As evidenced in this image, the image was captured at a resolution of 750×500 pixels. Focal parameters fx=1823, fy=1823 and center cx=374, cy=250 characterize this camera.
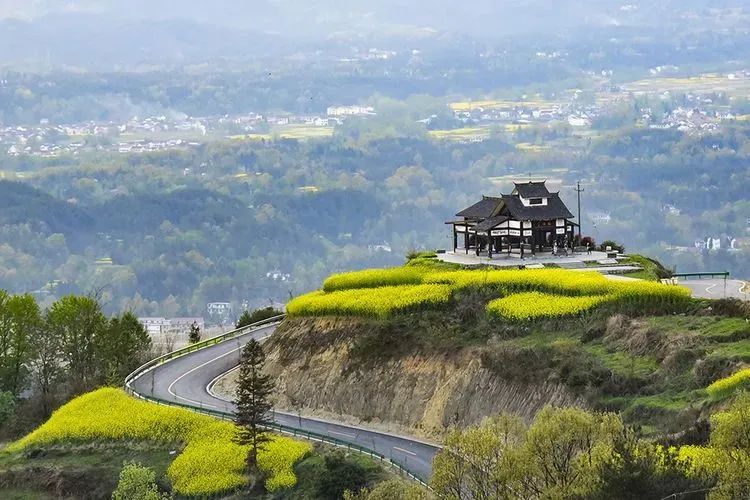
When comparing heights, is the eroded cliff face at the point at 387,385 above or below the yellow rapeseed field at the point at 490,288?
below

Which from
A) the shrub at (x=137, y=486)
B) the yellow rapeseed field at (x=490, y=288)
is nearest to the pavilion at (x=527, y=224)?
the yellow rapeseed field at (x=490, y=288)

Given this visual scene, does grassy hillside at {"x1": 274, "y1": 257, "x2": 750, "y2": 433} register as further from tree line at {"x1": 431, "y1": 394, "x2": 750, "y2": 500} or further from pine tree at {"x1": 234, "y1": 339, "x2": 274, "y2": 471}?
pine tree at {"x1": 234, "y1": 339, "x2": 274, "y2": 471}

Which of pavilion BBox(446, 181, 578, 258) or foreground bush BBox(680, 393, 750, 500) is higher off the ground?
pavilion BBox(446, 181, 578, 258)

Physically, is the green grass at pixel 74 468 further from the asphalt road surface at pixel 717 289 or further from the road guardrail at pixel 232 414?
the asphalt road surface at pixel 717 289

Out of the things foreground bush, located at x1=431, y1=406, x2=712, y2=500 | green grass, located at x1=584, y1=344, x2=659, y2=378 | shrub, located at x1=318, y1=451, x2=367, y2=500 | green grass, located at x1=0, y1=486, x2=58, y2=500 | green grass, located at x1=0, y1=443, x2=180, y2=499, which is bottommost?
green grass, located at x1=0, y1=486, x2=58, y2=500

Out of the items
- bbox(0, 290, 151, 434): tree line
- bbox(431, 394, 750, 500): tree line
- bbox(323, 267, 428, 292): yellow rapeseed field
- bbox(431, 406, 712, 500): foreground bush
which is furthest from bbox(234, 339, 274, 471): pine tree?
bbox(0, 290, 151, 434): tree line

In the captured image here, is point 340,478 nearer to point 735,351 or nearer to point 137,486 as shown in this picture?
point 137,486
